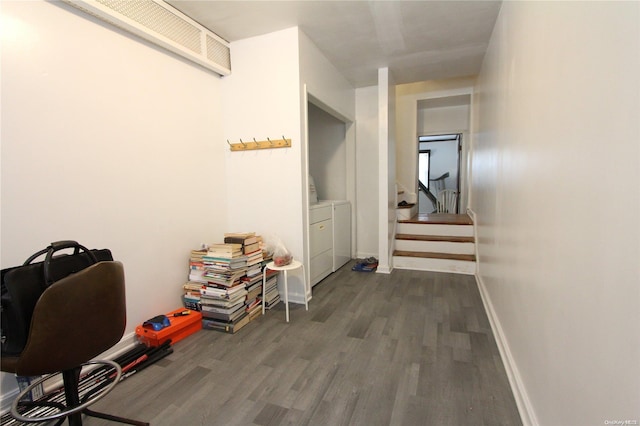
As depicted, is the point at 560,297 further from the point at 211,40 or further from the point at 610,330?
the point at 211,40

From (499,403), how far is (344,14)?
2.96 m

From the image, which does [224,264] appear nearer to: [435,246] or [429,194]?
[435,246]

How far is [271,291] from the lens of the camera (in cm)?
277

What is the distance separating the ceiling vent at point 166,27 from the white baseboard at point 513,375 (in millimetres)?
3267

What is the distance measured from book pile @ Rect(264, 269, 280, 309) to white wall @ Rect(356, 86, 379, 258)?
79.6 inches

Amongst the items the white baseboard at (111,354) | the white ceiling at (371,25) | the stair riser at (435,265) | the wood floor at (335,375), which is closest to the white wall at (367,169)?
the stair riser at (435,265)

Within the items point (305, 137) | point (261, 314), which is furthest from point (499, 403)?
point (305, 137)

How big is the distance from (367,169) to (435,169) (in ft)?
13.5

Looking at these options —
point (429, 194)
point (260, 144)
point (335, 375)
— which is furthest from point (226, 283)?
point (429, 194)

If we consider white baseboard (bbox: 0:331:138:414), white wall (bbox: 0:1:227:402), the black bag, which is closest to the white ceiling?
white wall (bbox: 0:1:227:402)

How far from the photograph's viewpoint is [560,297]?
1030mm

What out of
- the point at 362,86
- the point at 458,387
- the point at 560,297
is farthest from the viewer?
the point at 362,86

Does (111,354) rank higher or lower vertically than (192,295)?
lower

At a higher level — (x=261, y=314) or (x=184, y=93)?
(x=184, y=93)
